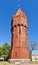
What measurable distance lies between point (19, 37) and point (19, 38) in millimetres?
268

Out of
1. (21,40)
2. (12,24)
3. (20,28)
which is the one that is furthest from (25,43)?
(12,24)

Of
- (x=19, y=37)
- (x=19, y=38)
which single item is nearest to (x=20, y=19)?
(x=19, y=37)

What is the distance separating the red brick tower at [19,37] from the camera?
36.0 metres

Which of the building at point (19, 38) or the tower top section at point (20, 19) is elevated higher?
the tower top section at point (20, 19)

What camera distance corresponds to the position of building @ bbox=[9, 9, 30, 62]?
35812 mm

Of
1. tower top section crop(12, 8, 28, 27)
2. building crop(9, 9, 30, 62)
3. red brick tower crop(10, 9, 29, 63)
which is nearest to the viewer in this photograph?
building crop(9, 9, 30, 62)

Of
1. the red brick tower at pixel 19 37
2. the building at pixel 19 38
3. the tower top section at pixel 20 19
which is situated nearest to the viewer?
the building at pixel 19 38

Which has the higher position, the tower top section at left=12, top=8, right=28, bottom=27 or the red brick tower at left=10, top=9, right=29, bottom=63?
the tower top section at left=12, top=8, right=28, bottom=27

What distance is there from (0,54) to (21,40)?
26327mm

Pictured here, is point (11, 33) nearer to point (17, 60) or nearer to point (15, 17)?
point (15, 17)

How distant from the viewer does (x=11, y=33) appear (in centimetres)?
3928

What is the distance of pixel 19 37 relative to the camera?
3694 centimetres

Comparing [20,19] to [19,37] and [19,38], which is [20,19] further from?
[19,38]

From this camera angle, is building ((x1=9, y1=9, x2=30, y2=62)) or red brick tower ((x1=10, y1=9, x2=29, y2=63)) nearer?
building ((x1=9, y1=9, x2=30, y2=62))
